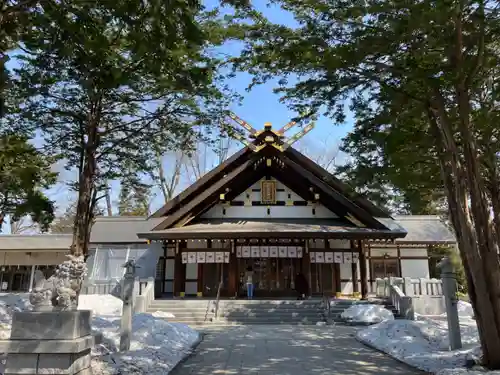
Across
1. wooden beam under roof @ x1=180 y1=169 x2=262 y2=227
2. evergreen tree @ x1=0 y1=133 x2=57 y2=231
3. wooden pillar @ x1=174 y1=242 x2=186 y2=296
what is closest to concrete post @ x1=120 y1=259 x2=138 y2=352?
evergreen tree @ x1=0 y1=133 x2=57 y2=231

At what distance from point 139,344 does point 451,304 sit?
20.9 feet

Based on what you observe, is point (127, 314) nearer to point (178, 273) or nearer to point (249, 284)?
point (249, 284)

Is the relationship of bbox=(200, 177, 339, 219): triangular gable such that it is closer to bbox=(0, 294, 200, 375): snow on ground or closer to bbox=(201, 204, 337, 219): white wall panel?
bbox=(201, 204, 337, 219): white wall panel

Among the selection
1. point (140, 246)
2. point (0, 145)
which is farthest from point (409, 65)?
point (140, 246)

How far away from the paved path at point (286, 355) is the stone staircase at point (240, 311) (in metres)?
2.34

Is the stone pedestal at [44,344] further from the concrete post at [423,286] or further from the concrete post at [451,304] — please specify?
the concrete post at [423,286]

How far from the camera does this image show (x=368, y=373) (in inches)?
245

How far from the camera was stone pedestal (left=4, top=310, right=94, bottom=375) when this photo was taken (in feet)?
14.7

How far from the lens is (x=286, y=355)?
7.54m

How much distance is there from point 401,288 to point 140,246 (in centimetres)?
1292

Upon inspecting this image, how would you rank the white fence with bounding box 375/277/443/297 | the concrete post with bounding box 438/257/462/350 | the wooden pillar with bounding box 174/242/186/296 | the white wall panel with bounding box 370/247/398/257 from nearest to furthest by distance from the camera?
1. the concrete post with bounding box 438/257/462/350
2. the white fence with bounding box 375/277/443/297
3. the wooden pillar with bounding box 174/242/186/296
4. the white wall panel with bounding box 370/247/398/257

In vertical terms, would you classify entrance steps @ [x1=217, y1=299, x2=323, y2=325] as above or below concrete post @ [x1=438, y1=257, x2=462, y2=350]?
below

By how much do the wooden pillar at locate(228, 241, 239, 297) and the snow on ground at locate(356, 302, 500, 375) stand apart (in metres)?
7.21

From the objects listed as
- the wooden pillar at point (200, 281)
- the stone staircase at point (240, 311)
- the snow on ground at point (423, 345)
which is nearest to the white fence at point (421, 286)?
the stone staircase at point (240, 311)
